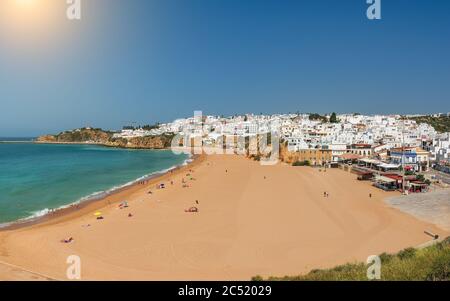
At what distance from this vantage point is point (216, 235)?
16.3 metres

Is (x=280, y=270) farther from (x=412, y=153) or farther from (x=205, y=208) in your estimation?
(x=412, y=153)

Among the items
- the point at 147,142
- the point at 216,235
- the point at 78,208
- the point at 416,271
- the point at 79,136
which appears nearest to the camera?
the point at 416,271

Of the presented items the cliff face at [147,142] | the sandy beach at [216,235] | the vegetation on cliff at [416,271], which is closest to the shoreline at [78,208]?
the sandy beach at [216,235]

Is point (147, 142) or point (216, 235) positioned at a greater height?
point (147, 142)

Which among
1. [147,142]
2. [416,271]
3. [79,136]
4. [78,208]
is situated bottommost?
[78,208]

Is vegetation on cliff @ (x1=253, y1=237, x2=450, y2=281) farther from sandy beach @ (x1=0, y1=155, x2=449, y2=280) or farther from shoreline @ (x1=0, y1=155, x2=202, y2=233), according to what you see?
shoreline @ (x1=0, y1=155, x2=202, y2=233)

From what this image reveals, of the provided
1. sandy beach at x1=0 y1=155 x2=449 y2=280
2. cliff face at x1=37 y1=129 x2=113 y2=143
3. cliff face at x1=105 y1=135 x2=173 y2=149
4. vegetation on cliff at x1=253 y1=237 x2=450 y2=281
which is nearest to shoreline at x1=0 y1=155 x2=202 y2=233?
sandy beach at x1=0 y1=155 x2=449 y2=280

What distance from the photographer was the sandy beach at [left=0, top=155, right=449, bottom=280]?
12.5 m

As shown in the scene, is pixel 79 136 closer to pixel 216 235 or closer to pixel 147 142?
pixel 147 142

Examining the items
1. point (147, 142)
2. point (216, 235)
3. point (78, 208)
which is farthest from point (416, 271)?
point (147, 142)

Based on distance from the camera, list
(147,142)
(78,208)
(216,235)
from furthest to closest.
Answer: (147,142) < (78,208) < (216,235)

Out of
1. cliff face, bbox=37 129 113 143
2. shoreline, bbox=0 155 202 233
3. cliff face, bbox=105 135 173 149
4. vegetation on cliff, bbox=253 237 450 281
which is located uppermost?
cliff face, bbox=37 129 113 143

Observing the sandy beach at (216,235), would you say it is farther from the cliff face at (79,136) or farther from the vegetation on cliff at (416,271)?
the cliff face at (79,136)

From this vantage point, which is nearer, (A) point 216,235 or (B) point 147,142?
(A) point 216,235
